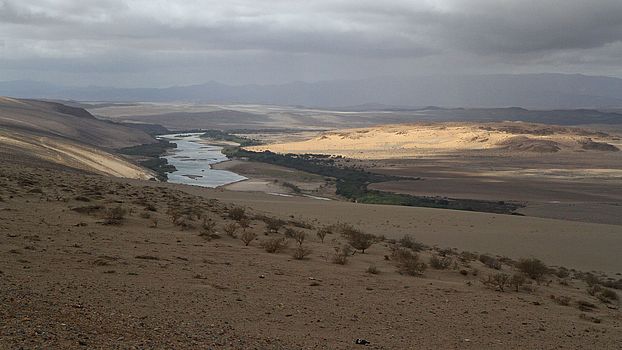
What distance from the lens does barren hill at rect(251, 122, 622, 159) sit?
84188 millimetres

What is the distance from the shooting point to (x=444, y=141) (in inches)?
3807

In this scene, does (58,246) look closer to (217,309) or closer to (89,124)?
(217,309)

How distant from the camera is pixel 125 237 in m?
12.7

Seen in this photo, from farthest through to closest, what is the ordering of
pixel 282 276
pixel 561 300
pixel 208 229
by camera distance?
1. pixel 208 229
2. pixel 561 300
3. pixel 282 276

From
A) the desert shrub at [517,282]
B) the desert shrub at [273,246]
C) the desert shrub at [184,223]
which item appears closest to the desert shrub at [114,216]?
the desert shrub at [184,223]

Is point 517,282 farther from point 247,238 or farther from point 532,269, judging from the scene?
point 247,238

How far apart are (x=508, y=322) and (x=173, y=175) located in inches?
1884

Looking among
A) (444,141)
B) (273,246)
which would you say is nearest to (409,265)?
(273,246)

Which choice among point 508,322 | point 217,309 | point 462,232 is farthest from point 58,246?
point 462,232

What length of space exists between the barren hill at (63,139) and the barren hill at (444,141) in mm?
24022

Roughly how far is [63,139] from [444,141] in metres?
59.7

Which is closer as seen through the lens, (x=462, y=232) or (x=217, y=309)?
(x=217, y=309)

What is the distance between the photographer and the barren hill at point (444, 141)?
276 ft

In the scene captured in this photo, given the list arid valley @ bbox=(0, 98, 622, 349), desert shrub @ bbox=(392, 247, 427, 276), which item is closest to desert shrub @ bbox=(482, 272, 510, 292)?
arid valley @ bbox=(0, 98, 622, 349)
